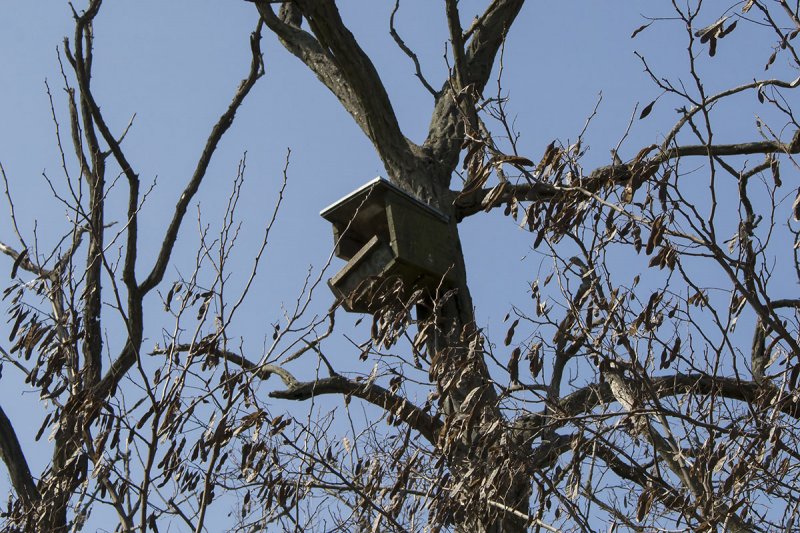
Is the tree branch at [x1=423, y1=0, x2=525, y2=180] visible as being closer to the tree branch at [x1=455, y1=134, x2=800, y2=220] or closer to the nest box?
the tree branch at [x1=455, y1=134, x2=800, y2=220]

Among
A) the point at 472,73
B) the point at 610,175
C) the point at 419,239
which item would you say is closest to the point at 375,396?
the point at 419,239

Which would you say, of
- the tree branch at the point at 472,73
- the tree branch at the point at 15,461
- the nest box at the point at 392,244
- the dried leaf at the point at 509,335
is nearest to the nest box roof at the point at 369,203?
the nest box at the point at 392,244

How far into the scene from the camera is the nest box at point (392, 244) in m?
4.72

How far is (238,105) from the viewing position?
607 cm

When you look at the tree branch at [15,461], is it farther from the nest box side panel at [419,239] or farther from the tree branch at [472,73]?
the tree branch at [472,73]

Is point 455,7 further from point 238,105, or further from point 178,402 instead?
point 178,402

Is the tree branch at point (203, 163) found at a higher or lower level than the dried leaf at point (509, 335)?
higher

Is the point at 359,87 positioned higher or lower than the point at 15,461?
higher

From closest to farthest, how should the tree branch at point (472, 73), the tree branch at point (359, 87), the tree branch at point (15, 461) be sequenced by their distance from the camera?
the tree branch at point (15, 461)
the tree branch at point (359, 87)
the tree branch at point (472, 73)

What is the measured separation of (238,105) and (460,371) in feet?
9.04

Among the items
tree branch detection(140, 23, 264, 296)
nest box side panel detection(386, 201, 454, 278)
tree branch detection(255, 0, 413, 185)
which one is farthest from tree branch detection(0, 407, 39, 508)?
tree branch detection(255, 0, 413, 185)

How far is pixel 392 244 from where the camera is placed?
4.74 metres

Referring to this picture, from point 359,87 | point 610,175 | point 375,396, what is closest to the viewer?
point 610,175

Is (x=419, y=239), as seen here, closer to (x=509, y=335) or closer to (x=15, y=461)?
(x=509, y=335)
